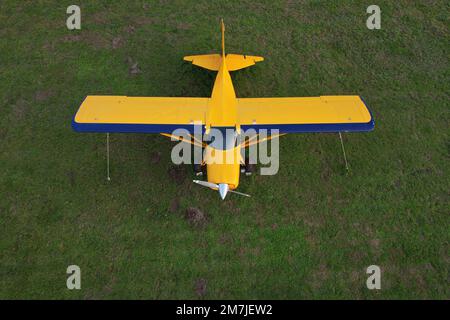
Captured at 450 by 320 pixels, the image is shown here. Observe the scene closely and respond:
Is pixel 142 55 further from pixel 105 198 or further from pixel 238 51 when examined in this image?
pixel 105 198

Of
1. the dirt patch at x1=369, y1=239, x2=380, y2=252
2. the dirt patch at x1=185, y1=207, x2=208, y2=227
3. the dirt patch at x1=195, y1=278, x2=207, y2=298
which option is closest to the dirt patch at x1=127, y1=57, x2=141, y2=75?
the dirt patch at x1=185, y1=207, x2=208, y2=227

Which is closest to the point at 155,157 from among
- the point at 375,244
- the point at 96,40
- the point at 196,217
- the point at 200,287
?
the point at 196,217

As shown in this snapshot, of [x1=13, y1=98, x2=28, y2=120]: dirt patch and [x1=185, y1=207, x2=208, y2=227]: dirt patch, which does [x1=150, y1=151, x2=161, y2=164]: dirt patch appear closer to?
[x1=185, y1=207, x2=208, y2=227]: dirt patch

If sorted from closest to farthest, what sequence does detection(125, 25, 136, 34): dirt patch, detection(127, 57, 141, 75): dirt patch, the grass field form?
the grass field → detection(127, 57, 141, 75): dirt patch → detection(125, 25, 136, 34): dirt patch

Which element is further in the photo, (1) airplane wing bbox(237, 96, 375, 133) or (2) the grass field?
(2) the grass field

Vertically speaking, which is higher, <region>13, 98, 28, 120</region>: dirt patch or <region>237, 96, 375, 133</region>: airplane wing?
<region>237, 96, 375, 133</region>: airplane wing

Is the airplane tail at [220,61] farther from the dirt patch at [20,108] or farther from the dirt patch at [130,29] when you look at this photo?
the dirt patch at [20,108]
